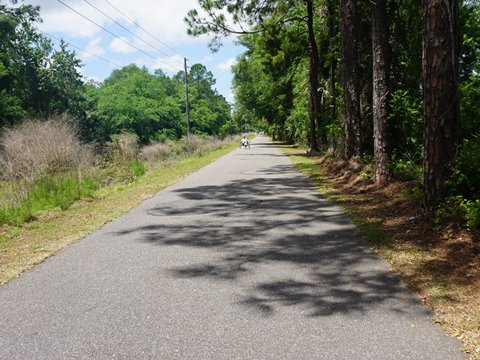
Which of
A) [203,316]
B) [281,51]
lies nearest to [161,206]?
[203,316]

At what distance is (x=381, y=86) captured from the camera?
10.3 meters

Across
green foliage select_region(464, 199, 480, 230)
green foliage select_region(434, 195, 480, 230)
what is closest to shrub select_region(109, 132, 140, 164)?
green foliage select_region(434, 195, 480, 230)

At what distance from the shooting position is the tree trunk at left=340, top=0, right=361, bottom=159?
13094mm

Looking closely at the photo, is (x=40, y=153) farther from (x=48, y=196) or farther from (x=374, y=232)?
(x=374, y=232)

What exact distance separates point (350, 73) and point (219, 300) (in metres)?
10.8

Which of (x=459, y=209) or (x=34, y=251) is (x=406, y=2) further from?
(x=34, y=251)

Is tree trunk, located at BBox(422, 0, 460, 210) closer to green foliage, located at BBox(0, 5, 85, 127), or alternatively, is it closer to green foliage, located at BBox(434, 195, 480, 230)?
green foliage, located at BBox(434, 195, 480, 230)

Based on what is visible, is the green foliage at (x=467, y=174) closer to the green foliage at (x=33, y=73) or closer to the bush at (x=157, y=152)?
the bush at (x=157, y=152)

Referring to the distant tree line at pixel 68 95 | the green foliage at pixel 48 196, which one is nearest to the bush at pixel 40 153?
the green foliage at pixel 48 196

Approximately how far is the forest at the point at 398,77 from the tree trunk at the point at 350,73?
0.03 m

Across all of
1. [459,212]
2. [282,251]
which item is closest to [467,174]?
[459,212]

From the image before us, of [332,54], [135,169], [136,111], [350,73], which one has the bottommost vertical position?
[135,169]

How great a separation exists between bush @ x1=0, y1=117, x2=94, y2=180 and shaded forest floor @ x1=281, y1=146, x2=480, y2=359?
7.79 metres

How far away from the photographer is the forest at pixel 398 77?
20.9 ft
